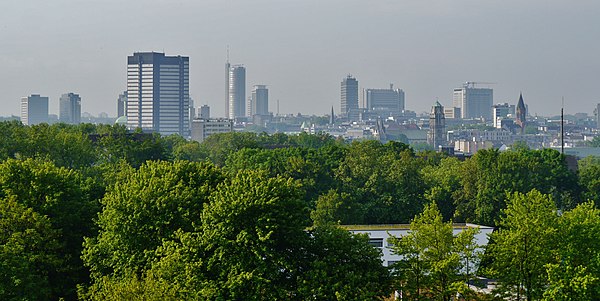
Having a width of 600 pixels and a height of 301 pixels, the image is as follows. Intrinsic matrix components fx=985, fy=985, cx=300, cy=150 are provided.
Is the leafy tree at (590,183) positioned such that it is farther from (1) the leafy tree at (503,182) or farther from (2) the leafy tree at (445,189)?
(2) the leafy tree at (445,189)

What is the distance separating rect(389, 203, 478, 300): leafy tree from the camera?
2864 cm

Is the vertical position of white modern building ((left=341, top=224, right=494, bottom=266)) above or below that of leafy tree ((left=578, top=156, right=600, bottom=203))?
below

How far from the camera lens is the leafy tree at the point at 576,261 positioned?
91.4 ft

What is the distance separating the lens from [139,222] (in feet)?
96.4

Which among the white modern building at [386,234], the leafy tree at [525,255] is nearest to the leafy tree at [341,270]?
the leafy tree at [525,255]

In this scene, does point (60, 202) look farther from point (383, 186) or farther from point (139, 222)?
point (383, 186)

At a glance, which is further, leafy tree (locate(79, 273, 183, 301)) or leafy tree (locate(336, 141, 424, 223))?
leafy tree (locate(336, 141, 424, 223))

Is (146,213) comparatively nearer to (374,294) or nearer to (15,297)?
(15,297)

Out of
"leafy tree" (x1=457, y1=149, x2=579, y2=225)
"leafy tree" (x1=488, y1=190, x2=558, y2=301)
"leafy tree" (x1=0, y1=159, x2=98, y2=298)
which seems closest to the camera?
"leafy tree" (x1=488, y1=190, x2=558, y2=301)

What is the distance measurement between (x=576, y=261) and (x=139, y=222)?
42.6 feet

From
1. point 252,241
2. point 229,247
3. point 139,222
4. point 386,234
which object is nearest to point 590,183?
point 386,234

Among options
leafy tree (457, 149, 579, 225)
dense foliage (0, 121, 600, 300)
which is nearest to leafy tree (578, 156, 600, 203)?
leafy tree (457, 149, 579, 225)

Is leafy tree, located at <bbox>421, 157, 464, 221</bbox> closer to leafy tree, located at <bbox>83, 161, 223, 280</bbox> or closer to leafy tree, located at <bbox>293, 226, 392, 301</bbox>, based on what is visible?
leafy tree, located at <bbox>293, 226, 392, 301</bbox>

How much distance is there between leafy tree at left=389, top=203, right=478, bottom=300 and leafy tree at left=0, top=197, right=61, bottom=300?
10.3 m
